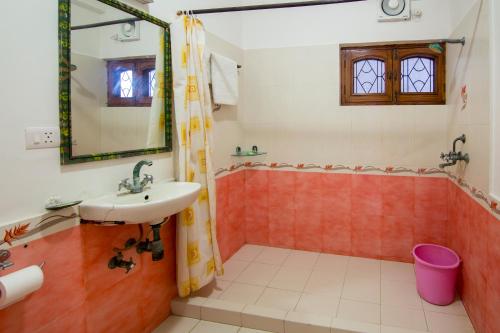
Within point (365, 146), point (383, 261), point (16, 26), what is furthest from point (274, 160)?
point (16, 26)

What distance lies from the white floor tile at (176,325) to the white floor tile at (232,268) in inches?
20.4

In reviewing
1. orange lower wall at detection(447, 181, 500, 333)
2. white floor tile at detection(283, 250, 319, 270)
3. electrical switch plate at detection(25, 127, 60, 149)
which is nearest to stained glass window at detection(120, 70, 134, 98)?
electrical switch plate at detection(25, 127, 60, 149)

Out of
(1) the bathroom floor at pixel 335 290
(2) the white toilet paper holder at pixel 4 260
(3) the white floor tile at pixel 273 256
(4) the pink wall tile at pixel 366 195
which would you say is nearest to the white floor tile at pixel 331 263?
(1) the bathroom floor at pixel 335 290

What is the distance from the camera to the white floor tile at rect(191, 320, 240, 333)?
2.16 m

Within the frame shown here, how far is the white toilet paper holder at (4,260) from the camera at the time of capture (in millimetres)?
1279

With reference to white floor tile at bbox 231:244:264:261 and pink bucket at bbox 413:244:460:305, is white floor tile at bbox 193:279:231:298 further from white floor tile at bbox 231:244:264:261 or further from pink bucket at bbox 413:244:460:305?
pink bucket at bbox 413:244:460:305

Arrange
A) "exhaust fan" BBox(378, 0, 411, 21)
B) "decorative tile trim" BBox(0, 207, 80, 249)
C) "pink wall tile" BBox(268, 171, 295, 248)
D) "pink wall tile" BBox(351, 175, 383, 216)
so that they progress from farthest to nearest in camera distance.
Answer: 1. "pink wall tile" BBox(268, 171, 295, 248)
2. "pink wall tile" BBox(351, 175, 383, 216)
3. "exhaust fan" BBox(378, 0, 411, 21)
4. "decorative tile trim" BBox(0, 207, 80, 249)

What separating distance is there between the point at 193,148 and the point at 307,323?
1.25 m

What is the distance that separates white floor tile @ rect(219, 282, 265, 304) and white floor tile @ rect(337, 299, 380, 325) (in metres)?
0.57

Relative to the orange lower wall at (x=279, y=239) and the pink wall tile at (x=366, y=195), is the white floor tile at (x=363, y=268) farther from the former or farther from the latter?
the pink wall tile at (x=366, y=195)

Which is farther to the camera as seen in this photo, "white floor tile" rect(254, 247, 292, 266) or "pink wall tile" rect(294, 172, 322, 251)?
"pink wall tile" rect(294, 172, 322, 251)

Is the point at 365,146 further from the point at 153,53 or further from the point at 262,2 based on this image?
the point at 153,53

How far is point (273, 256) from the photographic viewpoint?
3197 mm

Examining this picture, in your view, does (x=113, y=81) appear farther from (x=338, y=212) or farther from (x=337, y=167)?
(x=338, y=212)
